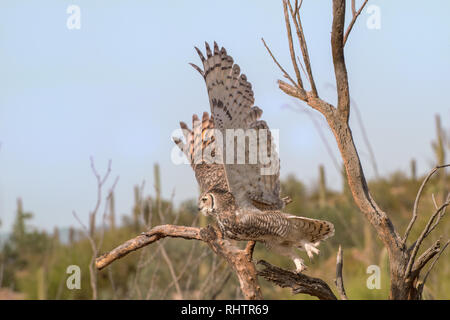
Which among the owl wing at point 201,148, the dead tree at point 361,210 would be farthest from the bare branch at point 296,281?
the owl wing at point 201,148

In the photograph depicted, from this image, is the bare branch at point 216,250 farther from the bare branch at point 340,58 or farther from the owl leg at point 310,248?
the bare branch at point 340,58

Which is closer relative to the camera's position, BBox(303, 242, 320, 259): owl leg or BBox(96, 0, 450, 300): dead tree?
BBox(96, 0, 450, 300): dead tree

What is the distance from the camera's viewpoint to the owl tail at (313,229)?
3.19 meters

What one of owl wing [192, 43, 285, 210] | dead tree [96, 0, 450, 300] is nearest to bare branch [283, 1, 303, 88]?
dead tree [96, 0, 450, 300]

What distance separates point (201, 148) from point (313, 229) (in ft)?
3.21

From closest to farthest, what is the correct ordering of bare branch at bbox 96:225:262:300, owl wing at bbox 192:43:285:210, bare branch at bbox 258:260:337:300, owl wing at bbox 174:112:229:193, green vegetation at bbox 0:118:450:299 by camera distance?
bare branch at bbox 96:225:262:300 < bare branch at bbox 258:260:337:300 < owl wing at bbox 192:43:285:210 < owl wing at bbox 174:112:229:193 < green vegetation at bbox 0:118:450:299

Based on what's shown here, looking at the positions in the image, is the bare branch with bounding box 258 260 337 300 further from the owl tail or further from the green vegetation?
the green vegetation

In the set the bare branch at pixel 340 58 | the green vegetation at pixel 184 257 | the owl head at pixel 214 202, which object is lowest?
the green vegetation at pixel 184 257

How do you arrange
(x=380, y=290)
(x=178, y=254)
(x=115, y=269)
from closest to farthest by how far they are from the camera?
(x=380, y=290) < (x=178, y=254) < (x=115, y=269)

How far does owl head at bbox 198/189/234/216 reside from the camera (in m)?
3.27
